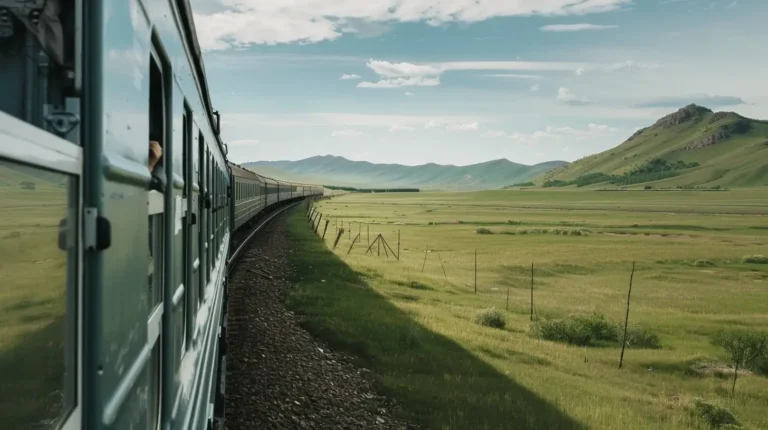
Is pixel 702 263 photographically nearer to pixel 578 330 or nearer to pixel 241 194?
pixel 578 330

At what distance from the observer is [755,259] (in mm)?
43844

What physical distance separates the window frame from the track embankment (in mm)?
6026

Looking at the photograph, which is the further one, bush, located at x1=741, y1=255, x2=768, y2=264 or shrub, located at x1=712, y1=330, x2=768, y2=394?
bush, located at x1=741, y1=255, x2=768, y2=264

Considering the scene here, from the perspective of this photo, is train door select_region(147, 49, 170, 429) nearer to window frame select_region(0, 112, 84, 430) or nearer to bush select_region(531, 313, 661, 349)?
window frame select_region(0, 112, 84, 430)

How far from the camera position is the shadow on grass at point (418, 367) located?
10055mm

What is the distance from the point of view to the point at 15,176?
1295 mm

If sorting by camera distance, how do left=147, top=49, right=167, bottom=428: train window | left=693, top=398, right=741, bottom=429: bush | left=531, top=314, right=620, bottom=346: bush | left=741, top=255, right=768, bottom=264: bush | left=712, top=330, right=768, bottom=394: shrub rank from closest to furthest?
left=147, top=49, right=167, bottom=428: train window, left=693, top=398, right=741, bottom=429: bush, left=712, top=330, right=768, bottom=394: shrub, left=531, top=314, right=620, bottom=346: bush, left=741, top=255, right=768, bottom=264: bush

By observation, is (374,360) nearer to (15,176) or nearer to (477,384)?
(477,384)

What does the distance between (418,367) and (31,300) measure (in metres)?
11.3

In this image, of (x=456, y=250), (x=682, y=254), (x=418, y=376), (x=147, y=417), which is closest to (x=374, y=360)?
(x=418, y=376)

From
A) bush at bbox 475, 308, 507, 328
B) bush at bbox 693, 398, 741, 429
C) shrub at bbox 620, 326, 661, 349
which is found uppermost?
bush at bbox 475, 308, 507, 328

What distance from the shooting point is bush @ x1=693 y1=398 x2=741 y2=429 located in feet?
37.6

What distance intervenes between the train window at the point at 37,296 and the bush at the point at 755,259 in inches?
1902

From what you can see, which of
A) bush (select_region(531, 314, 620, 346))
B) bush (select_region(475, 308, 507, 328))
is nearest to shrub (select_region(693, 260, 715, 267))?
bush (select_region(531, 314, 620, 346))
